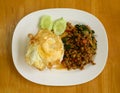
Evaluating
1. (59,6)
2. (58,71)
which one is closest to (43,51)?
(58,71)

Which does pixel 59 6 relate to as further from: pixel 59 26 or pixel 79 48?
pixel 79 48

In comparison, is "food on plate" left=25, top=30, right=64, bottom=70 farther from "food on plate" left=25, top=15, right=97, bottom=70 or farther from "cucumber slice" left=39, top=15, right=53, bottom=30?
"cucumber slice" left=39, top=15, right=53, bottom=30

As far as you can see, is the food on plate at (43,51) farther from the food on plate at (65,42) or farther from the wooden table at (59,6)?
the wooden table at (59,6)

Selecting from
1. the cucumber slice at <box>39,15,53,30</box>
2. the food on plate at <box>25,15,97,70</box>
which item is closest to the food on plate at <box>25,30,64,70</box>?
the food on plate at <box>25,15,97,70</box>

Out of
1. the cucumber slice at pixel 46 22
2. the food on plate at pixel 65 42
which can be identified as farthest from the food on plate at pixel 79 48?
the cucumber slice at pixel 46 22

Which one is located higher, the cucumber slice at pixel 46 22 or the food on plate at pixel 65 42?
the cucumber slice at pixel 46 22
